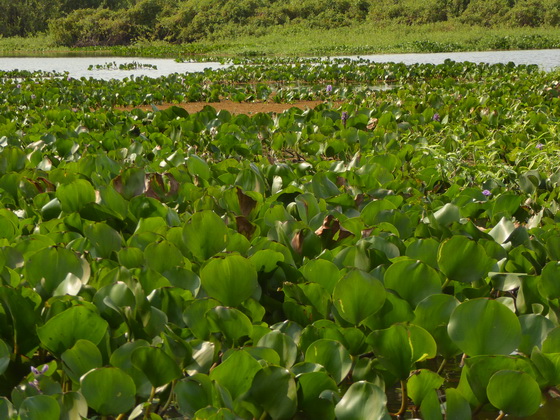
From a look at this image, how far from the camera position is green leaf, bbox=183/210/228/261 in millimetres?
1898

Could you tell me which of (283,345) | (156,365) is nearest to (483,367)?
(283,345)

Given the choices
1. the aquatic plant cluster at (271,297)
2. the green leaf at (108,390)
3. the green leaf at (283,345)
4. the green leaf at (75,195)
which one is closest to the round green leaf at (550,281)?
the aquatic plant cluster at (271,297)

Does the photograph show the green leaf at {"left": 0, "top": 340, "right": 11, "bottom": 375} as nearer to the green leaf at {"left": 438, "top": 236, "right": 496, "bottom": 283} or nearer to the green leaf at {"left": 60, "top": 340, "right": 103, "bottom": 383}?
the green leaf at {"left": 60, "top": 340, "right": 103, "bottom": 383}

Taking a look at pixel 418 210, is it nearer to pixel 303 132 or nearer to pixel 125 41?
pixel 303 132

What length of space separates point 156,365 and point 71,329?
0.25 meters

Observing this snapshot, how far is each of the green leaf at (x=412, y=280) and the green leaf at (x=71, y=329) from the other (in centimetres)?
72

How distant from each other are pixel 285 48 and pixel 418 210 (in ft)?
87.5

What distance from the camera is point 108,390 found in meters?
1.27

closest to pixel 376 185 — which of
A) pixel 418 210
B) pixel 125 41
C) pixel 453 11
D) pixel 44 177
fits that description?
pixel 418 210

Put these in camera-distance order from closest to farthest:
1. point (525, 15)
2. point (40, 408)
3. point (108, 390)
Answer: point (40, 408), point (108, 390), point (525, 15)

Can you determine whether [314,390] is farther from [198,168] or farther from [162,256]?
[198,168]

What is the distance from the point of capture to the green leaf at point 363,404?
1.22 meters

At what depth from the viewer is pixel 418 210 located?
250 centimetres

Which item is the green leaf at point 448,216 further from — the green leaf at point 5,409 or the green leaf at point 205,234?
the green leaf at point 5,409
